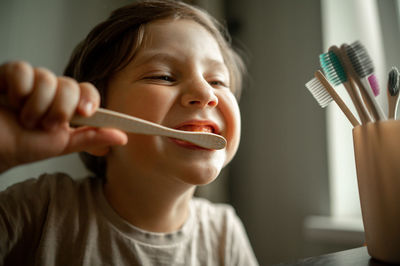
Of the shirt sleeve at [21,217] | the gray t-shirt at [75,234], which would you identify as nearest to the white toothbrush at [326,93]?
the gray t-shirt at [75,234]

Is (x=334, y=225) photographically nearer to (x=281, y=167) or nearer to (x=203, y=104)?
(x=281, y=167)

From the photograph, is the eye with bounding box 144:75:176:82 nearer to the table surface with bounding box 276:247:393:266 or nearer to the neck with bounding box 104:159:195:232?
the neck with bounding box 104:159:195:232

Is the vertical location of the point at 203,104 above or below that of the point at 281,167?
above

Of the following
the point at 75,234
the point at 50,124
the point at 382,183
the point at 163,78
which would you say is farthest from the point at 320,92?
the point at 75,234

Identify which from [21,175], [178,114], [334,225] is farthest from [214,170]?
[334,225]

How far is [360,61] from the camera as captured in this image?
34cm

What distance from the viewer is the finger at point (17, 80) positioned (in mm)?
255

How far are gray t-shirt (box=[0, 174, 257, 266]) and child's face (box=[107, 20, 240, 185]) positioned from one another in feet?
0.41

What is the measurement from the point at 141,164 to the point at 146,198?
0.10m

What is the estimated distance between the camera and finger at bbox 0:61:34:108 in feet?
0.84

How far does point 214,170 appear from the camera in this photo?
0.45 m

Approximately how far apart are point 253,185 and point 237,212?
152 millimetres

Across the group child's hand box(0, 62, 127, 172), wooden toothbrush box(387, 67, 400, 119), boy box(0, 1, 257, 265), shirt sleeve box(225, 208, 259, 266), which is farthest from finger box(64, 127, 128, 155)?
shirt sleeve box(225, 208, 259, 266)

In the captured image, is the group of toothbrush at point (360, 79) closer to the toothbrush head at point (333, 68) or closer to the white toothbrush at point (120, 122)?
the toothbrush head at point (333, 68)
